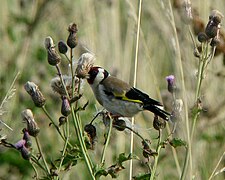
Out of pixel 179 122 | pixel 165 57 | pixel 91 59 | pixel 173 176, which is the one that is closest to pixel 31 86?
pixel 91 59

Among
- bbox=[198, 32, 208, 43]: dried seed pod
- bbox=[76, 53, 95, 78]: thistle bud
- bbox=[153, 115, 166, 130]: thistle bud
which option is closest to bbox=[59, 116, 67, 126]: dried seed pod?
bbox=[76, 53, 95, 78]: thistle bud

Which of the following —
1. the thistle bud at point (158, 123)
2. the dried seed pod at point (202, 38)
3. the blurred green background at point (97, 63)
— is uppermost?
the blurred green background at point (97, 63)

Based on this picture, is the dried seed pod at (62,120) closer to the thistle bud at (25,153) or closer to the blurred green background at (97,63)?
the thistle bud at (25,153)

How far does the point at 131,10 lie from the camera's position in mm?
2584

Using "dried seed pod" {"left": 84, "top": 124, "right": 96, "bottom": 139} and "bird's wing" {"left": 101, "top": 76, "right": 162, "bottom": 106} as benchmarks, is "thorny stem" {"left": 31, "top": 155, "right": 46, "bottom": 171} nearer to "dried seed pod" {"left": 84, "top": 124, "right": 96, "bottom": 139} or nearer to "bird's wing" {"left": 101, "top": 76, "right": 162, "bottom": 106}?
"dried seed pod" {"left": 84, "top": 124, "right": 96, "bottom": 139}

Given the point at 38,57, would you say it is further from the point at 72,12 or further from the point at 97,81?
A: the point at 97,81

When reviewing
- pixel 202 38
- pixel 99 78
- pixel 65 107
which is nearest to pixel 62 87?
pixel 65 107

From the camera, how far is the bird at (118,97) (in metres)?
2.06

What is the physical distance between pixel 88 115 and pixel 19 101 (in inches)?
25.4

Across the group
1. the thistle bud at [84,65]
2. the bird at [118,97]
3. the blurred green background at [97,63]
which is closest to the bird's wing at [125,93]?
the bird at [118,97]

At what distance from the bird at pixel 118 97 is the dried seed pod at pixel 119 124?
0.15ft

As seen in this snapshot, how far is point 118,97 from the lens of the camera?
2.10 meters

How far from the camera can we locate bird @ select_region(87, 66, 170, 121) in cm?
206

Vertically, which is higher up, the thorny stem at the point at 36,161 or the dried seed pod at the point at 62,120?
the dried seed pod at the point at 62,120
